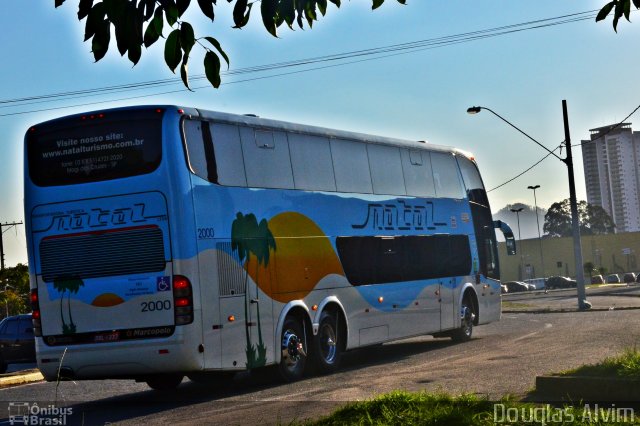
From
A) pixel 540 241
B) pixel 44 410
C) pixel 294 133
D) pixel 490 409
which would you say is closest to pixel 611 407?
pixel 490 409

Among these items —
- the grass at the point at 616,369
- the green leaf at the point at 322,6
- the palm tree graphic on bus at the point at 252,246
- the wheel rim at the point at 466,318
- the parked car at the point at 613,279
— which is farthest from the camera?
the parked car at the point at 613,279

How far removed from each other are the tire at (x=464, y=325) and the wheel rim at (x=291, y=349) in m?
7.59

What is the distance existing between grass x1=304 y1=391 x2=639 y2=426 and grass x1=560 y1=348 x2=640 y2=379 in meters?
1.58

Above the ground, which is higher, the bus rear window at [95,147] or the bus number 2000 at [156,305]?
the bus rear window at [95,147]

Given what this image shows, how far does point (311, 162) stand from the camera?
18656mm

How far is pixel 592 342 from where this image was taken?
806 inches

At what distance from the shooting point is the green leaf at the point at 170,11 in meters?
5.77

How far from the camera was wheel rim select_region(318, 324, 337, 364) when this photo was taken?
18.4m

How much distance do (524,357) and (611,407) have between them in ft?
24.5

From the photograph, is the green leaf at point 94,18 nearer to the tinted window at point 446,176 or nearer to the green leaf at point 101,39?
the green leaf at point 101,39

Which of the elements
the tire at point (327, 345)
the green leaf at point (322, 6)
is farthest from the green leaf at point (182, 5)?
the tire at point (327, 345)

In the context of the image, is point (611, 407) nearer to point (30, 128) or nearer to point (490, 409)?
point (490, 409)

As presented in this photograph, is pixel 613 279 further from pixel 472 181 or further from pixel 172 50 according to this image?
pixel 172 50

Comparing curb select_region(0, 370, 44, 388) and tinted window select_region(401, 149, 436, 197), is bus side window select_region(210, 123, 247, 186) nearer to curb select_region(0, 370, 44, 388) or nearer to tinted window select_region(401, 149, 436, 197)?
tinted window select_region(401, 149, 436, 197)
